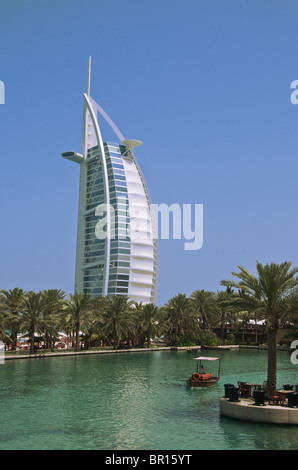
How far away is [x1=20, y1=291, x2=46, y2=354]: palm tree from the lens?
48844mm

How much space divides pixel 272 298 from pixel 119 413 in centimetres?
940

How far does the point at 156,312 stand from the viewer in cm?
6944

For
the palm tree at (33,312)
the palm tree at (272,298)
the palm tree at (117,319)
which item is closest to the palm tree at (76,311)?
the palm tree at (117,319)

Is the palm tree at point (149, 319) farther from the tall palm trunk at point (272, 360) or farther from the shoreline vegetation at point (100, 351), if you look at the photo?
the tall palm trunk at point (272, 360)

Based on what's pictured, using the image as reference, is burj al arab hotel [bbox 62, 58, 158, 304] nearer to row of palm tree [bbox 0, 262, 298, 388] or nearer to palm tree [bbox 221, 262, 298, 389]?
row of palm tree [bbox 0, 262, 298, 388]

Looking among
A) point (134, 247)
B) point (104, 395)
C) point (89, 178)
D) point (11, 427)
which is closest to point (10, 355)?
point (104, 395)

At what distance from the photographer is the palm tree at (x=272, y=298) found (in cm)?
2378

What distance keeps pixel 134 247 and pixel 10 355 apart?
236 ft

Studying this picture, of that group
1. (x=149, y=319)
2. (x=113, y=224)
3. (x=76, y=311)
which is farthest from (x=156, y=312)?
(x=113, y=224)

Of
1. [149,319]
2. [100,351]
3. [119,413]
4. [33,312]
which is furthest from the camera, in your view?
[149,319]

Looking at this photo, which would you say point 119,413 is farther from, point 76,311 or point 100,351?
point 100,351

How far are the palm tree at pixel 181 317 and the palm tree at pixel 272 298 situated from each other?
48535 mm

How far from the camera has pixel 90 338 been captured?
63000 millimetres

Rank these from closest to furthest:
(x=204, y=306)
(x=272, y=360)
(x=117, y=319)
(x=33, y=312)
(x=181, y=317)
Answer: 1. (x=272, y=360)
2. (x=33, y=312)
3. (x=117, y=319)
4. (x=181, y=317)
5. (x=204, y=306)
